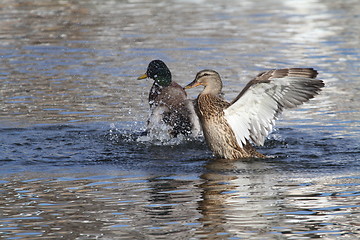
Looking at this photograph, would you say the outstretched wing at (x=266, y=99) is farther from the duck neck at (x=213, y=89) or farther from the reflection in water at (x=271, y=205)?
the reflection in water at (x=271, y=205)

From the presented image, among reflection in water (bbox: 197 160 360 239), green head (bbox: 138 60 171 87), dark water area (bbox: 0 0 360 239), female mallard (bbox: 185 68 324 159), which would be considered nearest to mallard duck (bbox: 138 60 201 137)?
green head (bbox: 138 60 171 87)

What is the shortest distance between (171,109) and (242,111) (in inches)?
63.7

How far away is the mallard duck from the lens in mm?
9477

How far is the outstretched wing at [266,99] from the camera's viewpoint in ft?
25.4

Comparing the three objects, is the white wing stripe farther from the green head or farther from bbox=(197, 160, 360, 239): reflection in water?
the green head

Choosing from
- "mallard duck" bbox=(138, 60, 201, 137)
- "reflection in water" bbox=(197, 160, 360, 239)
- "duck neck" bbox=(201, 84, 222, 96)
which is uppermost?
"duck neck" bbox=(201, 84, 222, 96)

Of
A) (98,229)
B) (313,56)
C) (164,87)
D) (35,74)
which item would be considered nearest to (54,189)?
(98,229)

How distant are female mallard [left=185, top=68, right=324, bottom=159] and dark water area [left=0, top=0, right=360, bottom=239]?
0.24 m

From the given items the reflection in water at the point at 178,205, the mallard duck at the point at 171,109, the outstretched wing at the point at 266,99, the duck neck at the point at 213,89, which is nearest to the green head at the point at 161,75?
the mallard duck at the point at 171,109

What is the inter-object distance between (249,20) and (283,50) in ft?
11.6

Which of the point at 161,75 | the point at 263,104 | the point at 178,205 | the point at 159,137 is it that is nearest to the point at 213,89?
the point at 263,104

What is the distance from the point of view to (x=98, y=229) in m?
5.77

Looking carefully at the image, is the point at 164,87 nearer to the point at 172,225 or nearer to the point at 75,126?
the point at 75,126

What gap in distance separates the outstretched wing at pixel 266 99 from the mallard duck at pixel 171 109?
111cm
